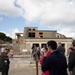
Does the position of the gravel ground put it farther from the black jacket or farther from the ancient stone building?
the ancient stone building

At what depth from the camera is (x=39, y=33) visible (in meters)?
90.6

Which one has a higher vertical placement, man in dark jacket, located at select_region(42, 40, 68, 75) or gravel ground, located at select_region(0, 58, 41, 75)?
man in dark jacket, located at select_region(42, 40, 68, 75)

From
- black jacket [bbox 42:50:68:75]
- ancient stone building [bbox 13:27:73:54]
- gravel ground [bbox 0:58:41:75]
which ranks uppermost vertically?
ancient stone building [bbox 13:27:73:54]

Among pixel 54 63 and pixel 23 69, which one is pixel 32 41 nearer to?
pixel 23 69

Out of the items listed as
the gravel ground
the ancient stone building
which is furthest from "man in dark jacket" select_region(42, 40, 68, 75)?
the ancient stone building

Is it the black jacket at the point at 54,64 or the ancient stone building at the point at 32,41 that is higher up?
the ancient stone building at the point at 32,41

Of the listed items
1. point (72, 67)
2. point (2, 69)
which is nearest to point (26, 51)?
point (2, 69)

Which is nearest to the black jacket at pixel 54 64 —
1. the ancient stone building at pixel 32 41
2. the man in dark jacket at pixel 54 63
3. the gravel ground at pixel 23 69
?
the man in dark jacket at pixel 54 63

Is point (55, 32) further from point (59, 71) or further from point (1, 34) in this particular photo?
point (59, 71)

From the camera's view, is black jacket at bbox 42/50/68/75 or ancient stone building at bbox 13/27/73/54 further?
ancient stone building at bbox 13/27/73/54

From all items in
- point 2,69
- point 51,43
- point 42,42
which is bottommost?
point 2,69

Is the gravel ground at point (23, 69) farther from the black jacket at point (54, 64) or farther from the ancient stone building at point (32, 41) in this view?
the ancient stone building at point (32, 41)

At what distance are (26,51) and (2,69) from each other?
47.3 m

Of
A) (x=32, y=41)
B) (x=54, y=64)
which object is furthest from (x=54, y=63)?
(x=32, y=41)
